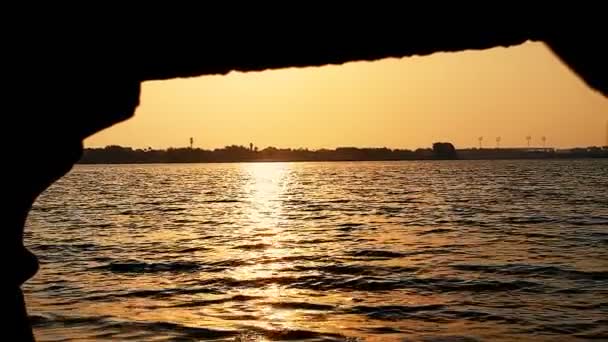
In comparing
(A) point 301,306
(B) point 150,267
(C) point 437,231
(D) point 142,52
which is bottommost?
(C) point 437,231

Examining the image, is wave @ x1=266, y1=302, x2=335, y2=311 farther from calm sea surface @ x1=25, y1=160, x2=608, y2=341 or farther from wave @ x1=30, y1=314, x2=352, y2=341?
wave @ x1=30, y1=314, x2=352, y2=341

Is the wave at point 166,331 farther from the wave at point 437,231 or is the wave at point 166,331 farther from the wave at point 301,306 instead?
the wave at point 437,231

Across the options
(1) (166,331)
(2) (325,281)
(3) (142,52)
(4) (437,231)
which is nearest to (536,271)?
(2) (325,281)

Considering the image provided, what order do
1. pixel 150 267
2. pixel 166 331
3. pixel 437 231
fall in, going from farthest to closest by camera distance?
pixel 437 231 < pixel 150 267 < pixel 166 331

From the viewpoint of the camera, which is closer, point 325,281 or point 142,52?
point 142,52

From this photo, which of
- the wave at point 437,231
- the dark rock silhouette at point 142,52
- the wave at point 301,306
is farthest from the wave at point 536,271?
the dark rock silhouette at point 142,52

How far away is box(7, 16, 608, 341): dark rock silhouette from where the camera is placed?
275cm

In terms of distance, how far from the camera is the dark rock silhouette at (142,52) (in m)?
2.75

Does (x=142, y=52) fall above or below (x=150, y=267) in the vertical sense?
above

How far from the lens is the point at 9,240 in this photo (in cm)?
364

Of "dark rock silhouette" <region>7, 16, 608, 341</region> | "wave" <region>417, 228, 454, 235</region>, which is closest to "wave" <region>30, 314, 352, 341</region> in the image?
"dark rock silhouette" <region>7, 16, 608, 341</region>

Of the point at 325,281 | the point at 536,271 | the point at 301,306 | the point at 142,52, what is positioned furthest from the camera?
the point at 536,271

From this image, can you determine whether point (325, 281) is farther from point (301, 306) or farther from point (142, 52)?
point (142, 52)

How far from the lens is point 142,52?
3.19m
